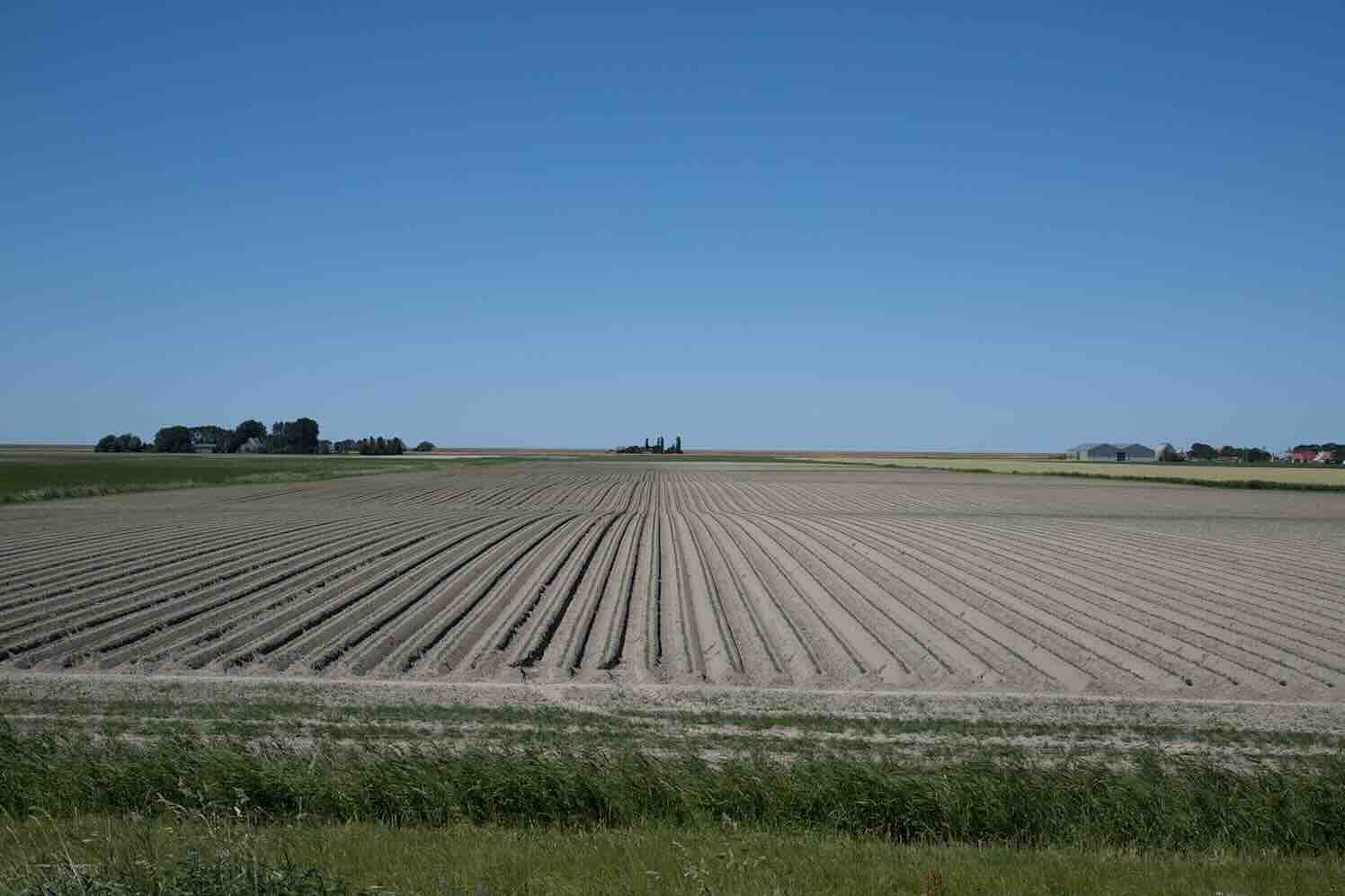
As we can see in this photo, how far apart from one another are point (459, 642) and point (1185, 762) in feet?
29.2

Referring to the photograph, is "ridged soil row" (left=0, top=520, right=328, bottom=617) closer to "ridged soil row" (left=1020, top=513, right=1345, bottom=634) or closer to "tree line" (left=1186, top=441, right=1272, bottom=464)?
"ridged soil row" (left=1020, top=513, right=1345, bottom=634)

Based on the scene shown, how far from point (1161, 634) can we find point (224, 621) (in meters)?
13.7

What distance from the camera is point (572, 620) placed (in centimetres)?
1557

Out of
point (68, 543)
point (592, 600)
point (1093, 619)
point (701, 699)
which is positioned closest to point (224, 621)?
point (592, 600)

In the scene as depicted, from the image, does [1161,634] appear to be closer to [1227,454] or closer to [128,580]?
[128,580]

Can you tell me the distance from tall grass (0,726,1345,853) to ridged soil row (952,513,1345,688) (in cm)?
596

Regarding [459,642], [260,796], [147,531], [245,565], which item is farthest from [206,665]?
[147,531]

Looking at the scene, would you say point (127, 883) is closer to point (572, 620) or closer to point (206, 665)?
point (206, 665)

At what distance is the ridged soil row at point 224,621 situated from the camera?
13172mm

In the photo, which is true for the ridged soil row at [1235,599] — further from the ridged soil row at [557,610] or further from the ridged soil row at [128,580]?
the ridged soil row at [128,580]

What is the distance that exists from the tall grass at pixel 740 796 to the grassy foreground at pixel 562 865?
411mm

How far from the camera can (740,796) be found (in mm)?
7508

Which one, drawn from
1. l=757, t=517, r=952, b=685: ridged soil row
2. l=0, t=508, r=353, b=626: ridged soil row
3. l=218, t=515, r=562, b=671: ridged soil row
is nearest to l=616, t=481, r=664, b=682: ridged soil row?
l=757, t=517, r=952, b=685: ridged soil row

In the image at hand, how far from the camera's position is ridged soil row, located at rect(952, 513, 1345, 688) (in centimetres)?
1312
